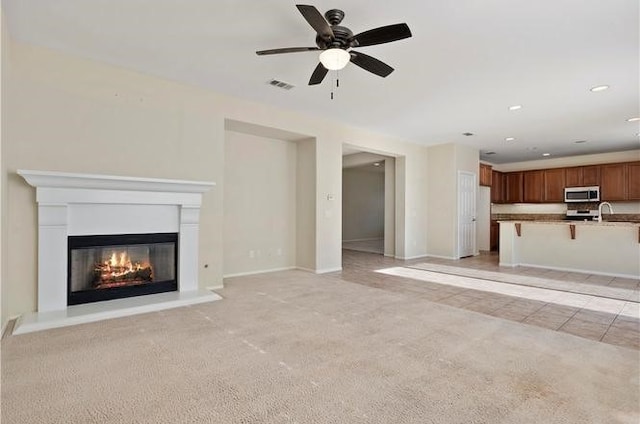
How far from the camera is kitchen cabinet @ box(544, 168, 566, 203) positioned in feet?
29.2

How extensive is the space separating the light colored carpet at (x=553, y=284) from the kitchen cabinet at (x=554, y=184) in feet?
14.4

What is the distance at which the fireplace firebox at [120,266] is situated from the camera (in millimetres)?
3545

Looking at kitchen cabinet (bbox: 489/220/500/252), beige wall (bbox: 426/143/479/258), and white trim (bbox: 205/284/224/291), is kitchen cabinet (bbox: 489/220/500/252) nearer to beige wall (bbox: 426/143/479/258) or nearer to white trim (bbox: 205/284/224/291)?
beige wall (bbox: 426/143/479/258)

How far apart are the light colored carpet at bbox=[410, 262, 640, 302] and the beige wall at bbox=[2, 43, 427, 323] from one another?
3.70 m

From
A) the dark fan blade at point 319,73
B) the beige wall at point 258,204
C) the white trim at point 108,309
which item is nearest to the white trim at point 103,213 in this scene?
the white trim at point 108,309

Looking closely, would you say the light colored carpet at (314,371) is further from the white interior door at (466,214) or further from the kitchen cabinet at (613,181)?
the kitchen cabinet at (613,181)

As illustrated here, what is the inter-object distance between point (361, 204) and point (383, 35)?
935 cm

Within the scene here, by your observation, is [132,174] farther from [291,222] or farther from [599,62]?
[599,62]

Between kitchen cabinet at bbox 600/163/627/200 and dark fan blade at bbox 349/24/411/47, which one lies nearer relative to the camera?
dark fan blade at bbox 349/24/411/47

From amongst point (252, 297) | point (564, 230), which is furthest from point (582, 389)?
point (564, 230)

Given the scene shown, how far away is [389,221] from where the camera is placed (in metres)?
8.10

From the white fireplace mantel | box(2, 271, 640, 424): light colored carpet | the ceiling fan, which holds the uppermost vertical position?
the ceiling fan

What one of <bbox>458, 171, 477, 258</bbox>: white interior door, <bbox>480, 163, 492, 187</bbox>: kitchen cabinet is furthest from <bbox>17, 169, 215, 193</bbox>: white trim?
<bbox>480, 163, 492, 187</bbox>: kitchen cabinet

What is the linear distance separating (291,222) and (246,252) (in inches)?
41.5
